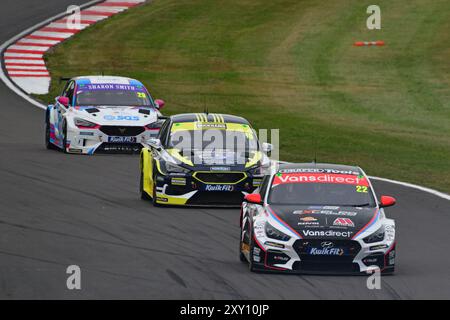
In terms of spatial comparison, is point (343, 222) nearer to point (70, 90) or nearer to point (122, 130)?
point (122, 130)

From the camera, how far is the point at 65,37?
44562 mm

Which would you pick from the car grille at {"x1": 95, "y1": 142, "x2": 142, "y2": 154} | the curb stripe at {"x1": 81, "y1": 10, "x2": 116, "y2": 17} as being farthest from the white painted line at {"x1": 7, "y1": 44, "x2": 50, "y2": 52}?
the car grille at {"x1": 95, "y1": 142, "x2": 142, "y2": 154}

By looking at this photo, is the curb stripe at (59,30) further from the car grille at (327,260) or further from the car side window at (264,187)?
the car grille at (327,260)

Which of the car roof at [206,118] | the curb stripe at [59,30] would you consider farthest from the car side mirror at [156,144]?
the curb stripe at [59,30]

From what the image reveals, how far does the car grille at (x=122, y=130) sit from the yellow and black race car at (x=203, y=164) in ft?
15.8

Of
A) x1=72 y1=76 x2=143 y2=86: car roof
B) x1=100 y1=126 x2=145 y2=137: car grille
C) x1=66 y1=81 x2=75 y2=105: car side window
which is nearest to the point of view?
x1=100 y1=126 x2=145 y2=137: car grille

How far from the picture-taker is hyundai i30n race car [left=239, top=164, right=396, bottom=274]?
1503cm

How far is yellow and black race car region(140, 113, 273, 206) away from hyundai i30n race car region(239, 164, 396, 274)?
416 centimetres

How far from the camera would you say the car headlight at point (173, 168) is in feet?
67.6

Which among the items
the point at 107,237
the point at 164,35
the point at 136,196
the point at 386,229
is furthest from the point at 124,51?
the point at 386,229

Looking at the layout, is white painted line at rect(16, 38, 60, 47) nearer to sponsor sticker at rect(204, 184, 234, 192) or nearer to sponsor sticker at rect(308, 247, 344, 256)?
sponsor sticker at rect(204, 184, 234, 192)

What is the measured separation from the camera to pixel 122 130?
26875 mm
